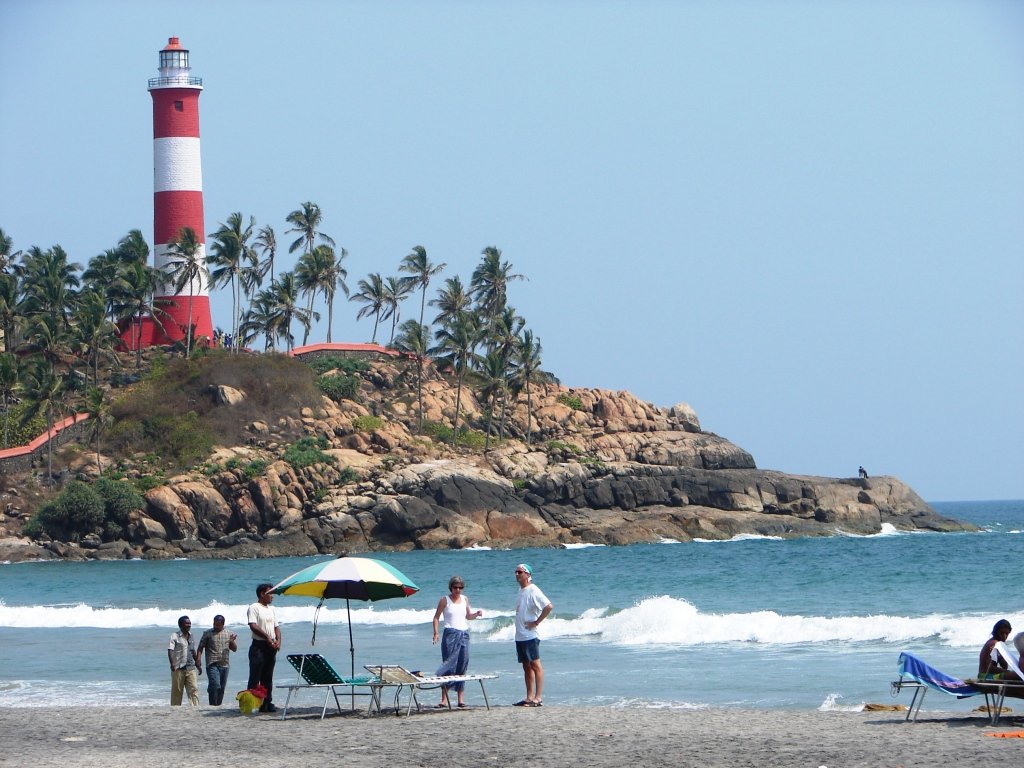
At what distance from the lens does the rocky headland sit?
6006 cm

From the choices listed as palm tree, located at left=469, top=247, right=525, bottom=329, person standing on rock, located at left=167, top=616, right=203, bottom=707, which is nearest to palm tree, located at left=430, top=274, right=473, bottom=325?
palm tree, located at left=469, top=247, right=525, bottom=329

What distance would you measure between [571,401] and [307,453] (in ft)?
55.9

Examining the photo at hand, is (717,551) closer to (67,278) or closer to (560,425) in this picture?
(560,425)

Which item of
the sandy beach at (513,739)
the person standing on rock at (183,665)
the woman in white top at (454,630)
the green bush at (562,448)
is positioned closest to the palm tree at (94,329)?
the green bush at (562,448)

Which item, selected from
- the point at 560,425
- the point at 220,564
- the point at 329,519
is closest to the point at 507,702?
the point at 220,564

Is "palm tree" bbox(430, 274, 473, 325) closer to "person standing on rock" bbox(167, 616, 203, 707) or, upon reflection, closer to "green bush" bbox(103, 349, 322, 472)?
"green bush" bbox(103, 349, 322, 472)

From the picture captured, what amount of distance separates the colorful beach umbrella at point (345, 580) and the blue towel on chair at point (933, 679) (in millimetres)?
5029

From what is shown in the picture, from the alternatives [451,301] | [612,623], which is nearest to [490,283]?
→ [451,301]

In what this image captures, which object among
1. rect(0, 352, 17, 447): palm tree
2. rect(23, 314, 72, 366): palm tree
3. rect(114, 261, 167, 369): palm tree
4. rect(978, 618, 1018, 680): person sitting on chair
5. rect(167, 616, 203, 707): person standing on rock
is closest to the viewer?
rect(978, 618, 1018, 680): person sitting on chair

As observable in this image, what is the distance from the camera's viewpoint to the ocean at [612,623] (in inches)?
768

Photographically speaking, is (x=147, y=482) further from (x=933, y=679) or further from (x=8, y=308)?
(x=933, y=679)

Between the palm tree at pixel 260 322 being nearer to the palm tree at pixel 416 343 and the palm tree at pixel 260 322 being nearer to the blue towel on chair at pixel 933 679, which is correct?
the palm tree at pixel 416 343

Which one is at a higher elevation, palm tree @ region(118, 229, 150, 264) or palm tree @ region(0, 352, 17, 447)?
palm tree @ region(118, 229, 150, 264)

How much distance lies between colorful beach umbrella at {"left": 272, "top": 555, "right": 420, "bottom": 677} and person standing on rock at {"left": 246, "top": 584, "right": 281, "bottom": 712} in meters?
0.19
